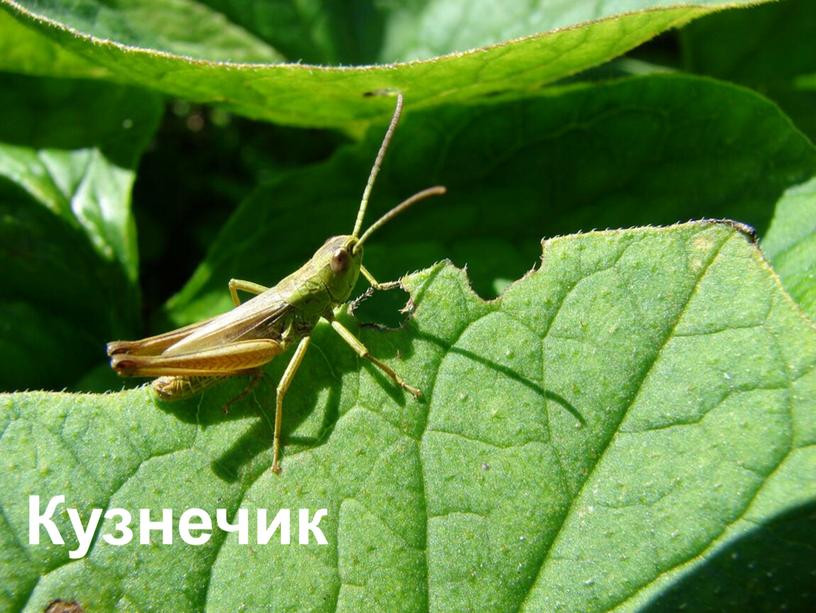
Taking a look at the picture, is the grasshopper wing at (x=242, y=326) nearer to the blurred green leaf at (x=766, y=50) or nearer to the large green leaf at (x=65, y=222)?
the large green leaf at (x=65, y=222)

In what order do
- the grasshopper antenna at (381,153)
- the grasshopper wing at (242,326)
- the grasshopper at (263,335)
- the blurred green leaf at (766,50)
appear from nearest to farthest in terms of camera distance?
the grasshopper at (263,335)
the grasshopper wing at (242,326)
the grasshopper antenna at (381,153)
the blurred green leaf at (766,50)

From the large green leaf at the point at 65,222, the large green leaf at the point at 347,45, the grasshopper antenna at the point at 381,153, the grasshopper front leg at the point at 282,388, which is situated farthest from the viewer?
the large green leaf at the point at 65,222

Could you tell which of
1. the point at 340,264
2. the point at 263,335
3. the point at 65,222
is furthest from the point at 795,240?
the point at 65,222

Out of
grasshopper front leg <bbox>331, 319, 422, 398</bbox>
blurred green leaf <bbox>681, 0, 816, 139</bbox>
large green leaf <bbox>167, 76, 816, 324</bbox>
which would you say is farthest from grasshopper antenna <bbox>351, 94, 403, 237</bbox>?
blurred green leaf <bbox>681, 0, 816, 139</bbox>

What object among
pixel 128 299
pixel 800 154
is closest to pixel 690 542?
pixel 800 154

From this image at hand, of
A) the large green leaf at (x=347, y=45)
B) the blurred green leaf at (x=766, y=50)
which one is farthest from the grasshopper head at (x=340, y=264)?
the blurred green leaf at (x=766, y=50)

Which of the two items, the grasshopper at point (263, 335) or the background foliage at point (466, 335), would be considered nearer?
the background foliage at point (466, 335)

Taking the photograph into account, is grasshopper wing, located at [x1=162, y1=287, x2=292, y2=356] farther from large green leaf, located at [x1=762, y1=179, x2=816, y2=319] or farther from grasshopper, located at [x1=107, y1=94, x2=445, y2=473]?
large green leaf, located at [x1=762, y1=179, x2=816, y2=319]

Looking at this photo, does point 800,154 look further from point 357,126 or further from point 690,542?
point 357,126
